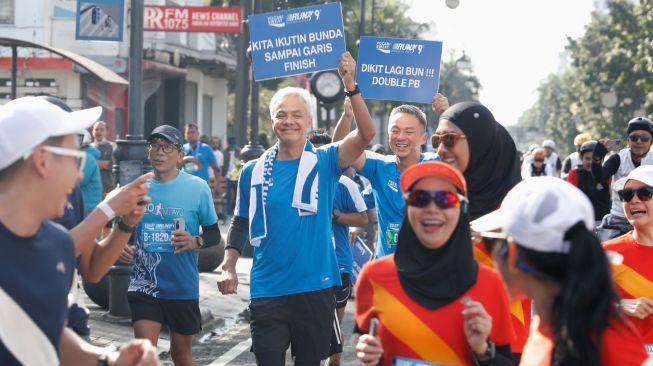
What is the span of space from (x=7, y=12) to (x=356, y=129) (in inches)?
1214

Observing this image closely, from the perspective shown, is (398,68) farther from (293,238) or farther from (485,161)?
(485,161)

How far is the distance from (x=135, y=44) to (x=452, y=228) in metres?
8.86

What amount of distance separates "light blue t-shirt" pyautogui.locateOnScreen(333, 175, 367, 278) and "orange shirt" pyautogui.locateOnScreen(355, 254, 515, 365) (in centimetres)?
564

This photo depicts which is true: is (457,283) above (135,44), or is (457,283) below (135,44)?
below

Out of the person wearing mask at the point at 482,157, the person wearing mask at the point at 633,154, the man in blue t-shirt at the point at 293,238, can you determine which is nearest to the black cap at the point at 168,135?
the man in blue t-shirt at the point at 293,238

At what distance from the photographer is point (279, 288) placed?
7.13m

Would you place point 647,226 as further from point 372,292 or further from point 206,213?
point 206,213

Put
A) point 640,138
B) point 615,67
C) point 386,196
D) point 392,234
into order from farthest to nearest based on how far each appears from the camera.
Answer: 1. point 615,67
2. point 640,138
3. point 386,196
4. point 392,234

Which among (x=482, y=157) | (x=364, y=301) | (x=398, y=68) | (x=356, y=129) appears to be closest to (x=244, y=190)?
(x=356, y=129)

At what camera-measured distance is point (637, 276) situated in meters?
6.29

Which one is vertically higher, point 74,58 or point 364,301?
point 74,58

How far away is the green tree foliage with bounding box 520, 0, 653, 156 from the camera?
3709 cm

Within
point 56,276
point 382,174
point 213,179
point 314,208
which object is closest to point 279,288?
point 314,208

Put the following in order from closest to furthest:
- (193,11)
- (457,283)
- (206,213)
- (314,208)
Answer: (457,283)
(314,208)
(206,213)
(193,11)
